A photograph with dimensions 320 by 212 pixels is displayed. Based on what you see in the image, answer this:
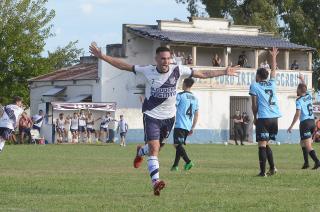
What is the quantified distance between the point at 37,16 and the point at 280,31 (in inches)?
801

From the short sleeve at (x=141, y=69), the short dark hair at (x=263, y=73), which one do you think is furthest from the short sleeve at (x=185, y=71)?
the short dark hair at (x=263, y=73)

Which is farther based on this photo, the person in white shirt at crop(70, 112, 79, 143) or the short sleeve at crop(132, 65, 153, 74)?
the person in white shirt at crop(70, 112, 79, 143)

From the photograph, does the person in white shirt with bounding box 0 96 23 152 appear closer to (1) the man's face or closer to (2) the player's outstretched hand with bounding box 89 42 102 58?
(2) the player's outstretched hand with bounding box 89 42 102 58

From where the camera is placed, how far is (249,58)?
6012cm

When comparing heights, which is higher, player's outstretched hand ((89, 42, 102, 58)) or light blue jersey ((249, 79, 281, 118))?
player's outstretched hand ((89, 42, 102, 58))

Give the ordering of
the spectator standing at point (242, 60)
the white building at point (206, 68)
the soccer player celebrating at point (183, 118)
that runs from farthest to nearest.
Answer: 1. the spectator standing at point (242, 60)
2. the white building at point (206, 68)
3. the soccer player celebrating at point (183, 118)

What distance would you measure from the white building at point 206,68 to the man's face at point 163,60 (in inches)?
1544

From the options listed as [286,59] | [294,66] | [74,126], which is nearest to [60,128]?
[74,126]

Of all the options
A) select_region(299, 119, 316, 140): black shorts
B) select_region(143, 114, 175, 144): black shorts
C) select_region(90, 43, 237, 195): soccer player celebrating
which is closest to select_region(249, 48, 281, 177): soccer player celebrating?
select_region(299, 119, 316, 140): black shorts

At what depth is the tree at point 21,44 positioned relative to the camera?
61719 mm

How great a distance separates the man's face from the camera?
44.2 feet

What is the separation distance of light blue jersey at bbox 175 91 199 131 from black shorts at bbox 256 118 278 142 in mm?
2949

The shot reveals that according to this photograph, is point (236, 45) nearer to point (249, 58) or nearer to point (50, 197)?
point (249, 58)

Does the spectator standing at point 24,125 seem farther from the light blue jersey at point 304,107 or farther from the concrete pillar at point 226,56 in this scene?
the light blue jersey at point 304,107
